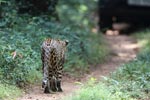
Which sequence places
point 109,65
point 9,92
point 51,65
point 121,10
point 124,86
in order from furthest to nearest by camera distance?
point 121,10
point 109,65
point 51,65
point 124,86
point 9,92

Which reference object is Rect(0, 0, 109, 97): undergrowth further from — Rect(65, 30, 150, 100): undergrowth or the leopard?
Rect(65, 30, 150, 100): undergrowth

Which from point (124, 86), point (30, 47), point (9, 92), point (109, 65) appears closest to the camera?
point (9, 92)

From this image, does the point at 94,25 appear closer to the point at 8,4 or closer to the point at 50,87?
the point at 8,4

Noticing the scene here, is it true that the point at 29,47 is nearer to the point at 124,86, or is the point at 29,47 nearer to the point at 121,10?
the point at 124,86

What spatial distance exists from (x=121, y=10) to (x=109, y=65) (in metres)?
7.39

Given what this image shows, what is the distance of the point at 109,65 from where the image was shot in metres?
13.9

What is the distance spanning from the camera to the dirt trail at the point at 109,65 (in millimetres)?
9148

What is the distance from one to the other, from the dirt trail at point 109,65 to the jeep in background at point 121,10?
0.96 meters

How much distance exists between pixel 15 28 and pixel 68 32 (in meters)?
1.89

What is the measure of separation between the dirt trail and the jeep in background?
0.96m

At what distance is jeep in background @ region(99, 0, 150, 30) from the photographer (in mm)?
20344

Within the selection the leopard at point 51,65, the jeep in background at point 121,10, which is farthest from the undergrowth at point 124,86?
the jeep in background at point 121,10

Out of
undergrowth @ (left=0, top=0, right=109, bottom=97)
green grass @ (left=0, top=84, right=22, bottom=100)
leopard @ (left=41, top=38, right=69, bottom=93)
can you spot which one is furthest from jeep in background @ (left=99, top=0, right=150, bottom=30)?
green grass @ (left=0, top=84, right=22, bottom=100)

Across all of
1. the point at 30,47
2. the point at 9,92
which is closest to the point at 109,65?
the point at 30,47
